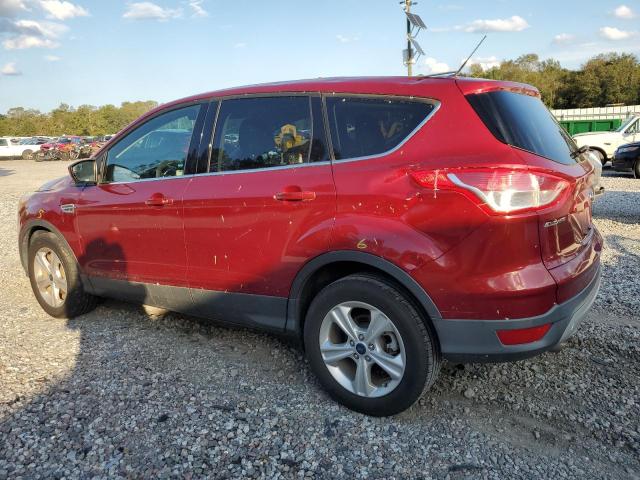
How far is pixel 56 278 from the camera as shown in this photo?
15.2ft

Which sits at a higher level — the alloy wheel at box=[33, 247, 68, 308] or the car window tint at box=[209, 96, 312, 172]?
the car window tint at box=[209, 96, 312, 172]

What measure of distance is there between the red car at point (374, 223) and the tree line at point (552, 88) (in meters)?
44.3

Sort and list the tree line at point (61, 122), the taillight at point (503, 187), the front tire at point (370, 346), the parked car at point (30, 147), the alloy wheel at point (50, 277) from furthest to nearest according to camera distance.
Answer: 1. the tree line at point (61, 122)
2. the parked car at point (30, 147)
3. the alloy wheel at point (50, 277)
4. the front tire at point (370, 346)
5. the taillight at point (503, 187)

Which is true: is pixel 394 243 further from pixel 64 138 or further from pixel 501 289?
pixel 64 138

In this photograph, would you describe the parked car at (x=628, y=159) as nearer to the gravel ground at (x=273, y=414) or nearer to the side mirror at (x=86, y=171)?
the gravel ground at (x=273, y=414)

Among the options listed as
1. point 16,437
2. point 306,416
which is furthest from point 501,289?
point 16,437

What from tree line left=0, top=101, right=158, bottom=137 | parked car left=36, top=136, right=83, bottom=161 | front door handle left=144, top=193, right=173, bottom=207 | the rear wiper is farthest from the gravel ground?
tree line left=0, top=101, right=158, bottom=137

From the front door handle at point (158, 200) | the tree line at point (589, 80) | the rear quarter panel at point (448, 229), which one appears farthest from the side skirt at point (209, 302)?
the tree line at point (589, 80)

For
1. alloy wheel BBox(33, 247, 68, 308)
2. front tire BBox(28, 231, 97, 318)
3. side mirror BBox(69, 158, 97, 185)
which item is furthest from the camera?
alloy wheel BBox(33, 247, 68, 308)

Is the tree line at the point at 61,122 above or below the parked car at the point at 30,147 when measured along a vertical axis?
above

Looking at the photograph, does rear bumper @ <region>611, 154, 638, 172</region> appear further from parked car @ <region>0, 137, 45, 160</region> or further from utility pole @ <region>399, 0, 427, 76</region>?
parked car @ <region>0, 137, 45, 160</region>

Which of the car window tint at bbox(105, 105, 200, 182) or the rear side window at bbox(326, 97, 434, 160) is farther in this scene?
the car window tint at bbox(105, 105, 200, 182)

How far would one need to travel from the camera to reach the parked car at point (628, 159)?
14.0m

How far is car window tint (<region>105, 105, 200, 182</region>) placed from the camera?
148 inches
